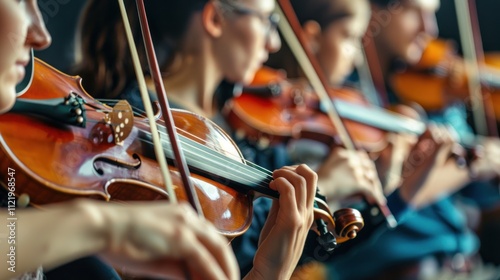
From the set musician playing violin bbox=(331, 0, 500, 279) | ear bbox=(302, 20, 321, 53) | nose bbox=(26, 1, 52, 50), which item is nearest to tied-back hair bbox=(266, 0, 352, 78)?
ear bbox=(302, 20, 321, 53)

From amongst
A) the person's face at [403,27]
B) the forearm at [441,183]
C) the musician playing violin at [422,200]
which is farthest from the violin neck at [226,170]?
the person's face at [403,27]

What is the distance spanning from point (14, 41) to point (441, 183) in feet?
2.78

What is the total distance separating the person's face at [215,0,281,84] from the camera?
37.4 inches

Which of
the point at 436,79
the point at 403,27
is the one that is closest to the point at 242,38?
the point at 403,27

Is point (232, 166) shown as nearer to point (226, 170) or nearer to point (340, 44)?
point (226, 170)

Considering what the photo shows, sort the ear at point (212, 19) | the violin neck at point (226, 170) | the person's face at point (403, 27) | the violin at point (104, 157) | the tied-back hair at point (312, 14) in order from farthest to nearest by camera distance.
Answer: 1. the person's face at point (403, 27)
2. the tied-back hair at point (312, 14)
3. the ear at point (212, 19)
4. the violin neck at point (226, 170)
5. the violin at point (104, 157)

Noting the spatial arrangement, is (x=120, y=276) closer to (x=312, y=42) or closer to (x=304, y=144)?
(x=304, y=144)

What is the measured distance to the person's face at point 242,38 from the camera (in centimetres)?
95

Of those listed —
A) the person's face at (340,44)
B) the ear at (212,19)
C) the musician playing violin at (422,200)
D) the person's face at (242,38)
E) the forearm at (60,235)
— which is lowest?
the musician playing violin at (422,200)

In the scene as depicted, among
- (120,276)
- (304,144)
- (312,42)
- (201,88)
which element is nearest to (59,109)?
(120,276)

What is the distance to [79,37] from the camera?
806 mm

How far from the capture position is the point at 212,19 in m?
0.94

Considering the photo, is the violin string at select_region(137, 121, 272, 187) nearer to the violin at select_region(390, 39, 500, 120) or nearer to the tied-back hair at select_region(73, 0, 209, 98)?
the tied-back hair at select_region(73, 0, 209, 98)

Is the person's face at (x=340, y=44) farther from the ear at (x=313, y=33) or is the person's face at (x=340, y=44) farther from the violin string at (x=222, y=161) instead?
the violin string at (x=222, y=161)
